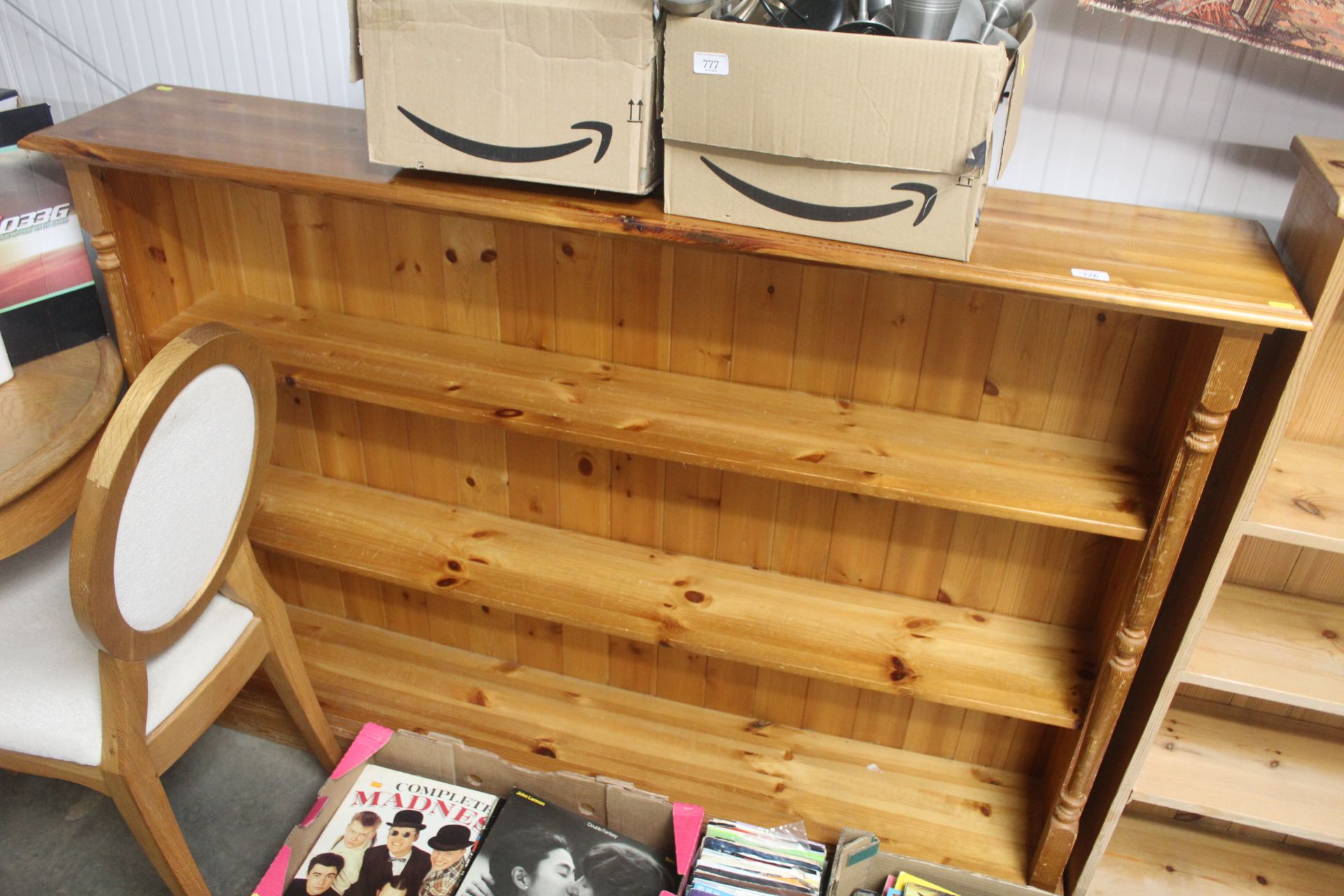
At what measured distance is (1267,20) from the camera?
1.30 meters

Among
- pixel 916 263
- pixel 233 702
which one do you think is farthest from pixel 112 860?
pixel 916 263

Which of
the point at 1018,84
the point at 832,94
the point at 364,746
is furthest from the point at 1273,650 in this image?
the point at 364,746

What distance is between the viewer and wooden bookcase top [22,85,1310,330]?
1.22 m

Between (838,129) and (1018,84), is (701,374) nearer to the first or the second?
(838,129)

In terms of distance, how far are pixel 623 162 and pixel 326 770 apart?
1.40m

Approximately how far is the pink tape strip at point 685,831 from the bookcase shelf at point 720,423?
661 mm

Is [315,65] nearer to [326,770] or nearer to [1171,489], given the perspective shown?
[326,770]

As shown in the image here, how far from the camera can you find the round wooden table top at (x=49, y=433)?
1.39m

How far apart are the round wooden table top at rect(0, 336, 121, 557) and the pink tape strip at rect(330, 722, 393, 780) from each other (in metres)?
0.67

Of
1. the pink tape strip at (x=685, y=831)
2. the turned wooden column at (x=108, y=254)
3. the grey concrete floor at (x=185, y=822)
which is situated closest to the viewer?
the turned wooden column at (x=108, y=254)

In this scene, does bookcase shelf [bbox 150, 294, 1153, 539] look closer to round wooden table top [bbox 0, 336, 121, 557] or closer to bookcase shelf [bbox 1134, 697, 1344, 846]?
round wooden table top [bbox 0, 336, 121, 557]

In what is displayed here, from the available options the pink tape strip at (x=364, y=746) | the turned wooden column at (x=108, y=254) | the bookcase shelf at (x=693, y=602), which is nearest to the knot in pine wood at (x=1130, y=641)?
the bookcase shelf at (x=693, y=602)

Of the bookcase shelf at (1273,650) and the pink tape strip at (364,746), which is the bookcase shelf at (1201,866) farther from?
the pink tape strip at (364,746)

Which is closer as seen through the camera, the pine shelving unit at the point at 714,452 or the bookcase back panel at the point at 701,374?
the pine shelving unit at the point at 714,452
